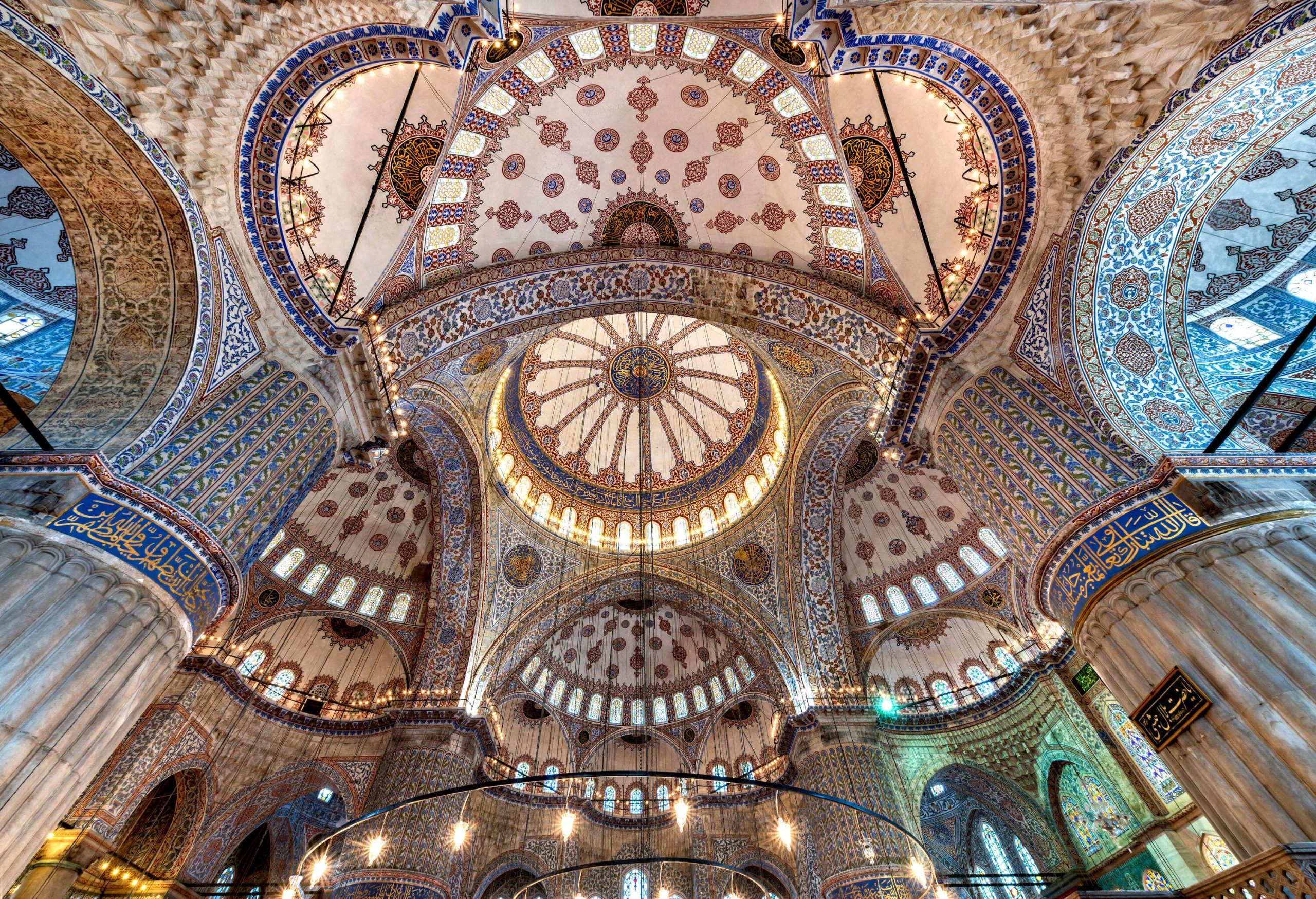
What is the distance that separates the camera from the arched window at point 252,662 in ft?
38.6

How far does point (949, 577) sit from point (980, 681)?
7.92 ft

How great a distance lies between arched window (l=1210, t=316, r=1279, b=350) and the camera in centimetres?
797

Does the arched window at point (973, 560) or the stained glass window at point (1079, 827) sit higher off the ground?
the arched window at point (973, 560)

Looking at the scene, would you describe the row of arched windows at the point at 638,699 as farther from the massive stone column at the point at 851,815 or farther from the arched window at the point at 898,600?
the arched window at the point at 898,600

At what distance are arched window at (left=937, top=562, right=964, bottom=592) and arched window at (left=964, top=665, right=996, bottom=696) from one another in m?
2.07

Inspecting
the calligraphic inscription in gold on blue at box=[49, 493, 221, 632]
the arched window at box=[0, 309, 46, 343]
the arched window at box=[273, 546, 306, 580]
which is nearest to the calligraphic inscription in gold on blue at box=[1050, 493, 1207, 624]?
the calligraphic inscription in gold on blue at box=[49, 493, 221, 632]

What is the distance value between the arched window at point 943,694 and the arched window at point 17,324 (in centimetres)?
1736

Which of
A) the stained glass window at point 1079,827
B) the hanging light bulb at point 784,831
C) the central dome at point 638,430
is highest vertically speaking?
the central dome at point 638,430

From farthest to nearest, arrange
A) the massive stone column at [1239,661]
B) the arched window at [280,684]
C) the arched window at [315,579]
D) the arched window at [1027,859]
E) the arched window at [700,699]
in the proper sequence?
the arched window at [700,699] → the arched window at [315,579] → the arched window at [280,684] → the arched window at [1027,859] → the massive stone column at [1239,661]

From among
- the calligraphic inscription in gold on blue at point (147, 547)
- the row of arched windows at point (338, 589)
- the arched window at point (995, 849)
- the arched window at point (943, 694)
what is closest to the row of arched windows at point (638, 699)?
the row of arched windows at point (338, 589)

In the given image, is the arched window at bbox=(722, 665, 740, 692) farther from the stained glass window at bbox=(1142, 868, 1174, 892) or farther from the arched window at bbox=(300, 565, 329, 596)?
the arched window at bbox=(300, 565, 329, 596)

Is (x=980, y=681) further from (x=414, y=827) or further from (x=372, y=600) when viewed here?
(x=372, y=600)

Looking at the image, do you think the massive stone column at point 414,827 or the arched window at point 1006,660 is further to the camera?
the arched window at point 1006,660

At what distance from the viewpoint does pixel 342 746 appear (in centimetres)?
1222
